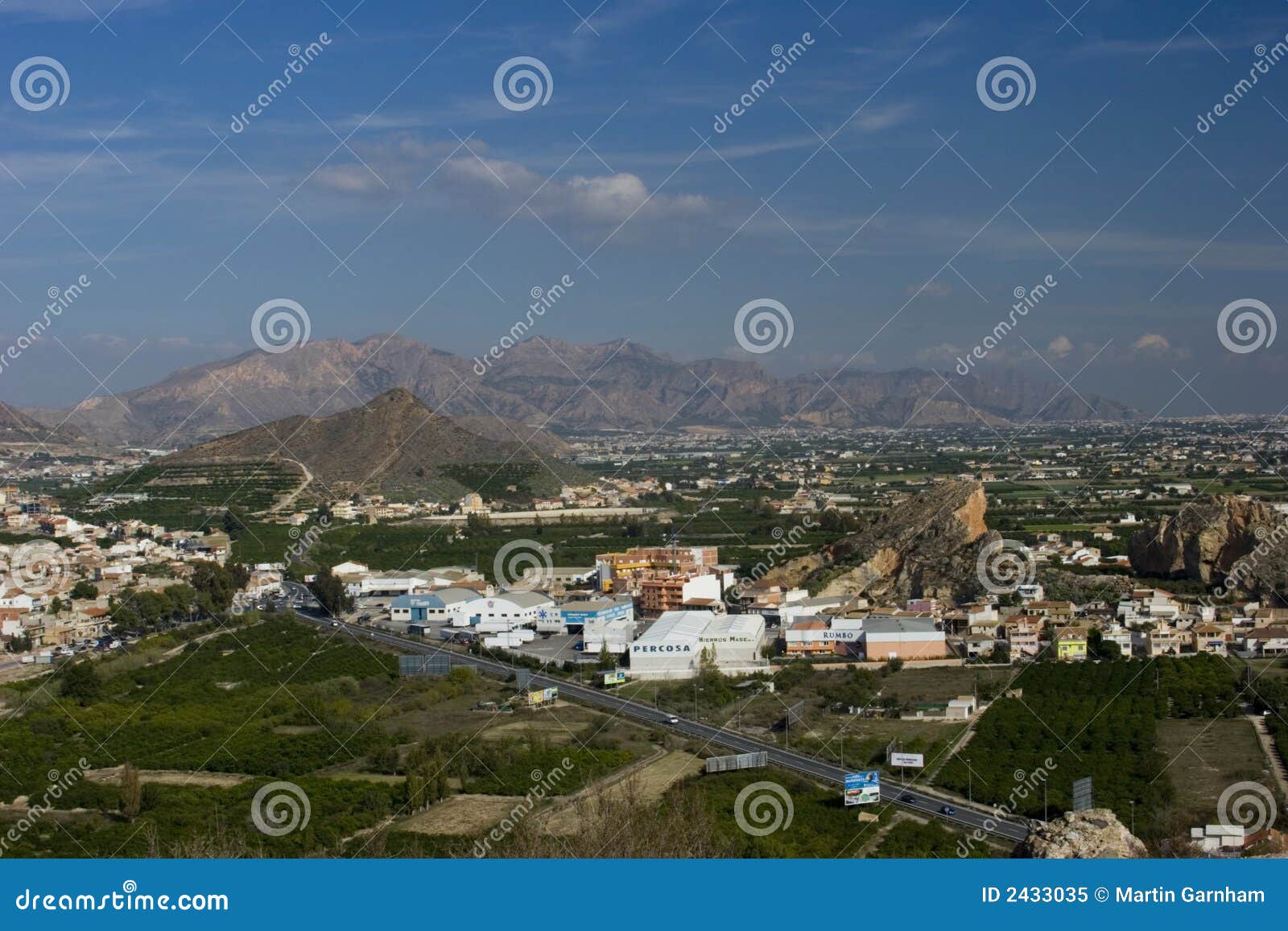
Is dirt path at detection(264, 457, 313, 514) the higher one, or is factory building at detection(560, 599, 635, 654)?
dirt path at detection(264, 457, 313, 514)

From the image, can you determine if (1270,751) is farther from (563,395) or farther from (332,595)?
(563,395)

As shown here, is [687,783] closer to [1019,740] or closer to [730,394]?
[1019,740]

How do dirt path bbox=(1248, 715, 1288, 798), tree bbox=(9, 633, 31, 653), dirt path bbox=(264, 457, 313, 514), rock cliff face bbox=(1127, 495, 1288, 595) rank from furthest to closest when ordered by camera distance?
dirt path bbox=(264, 457, 313, 514) < rock cliff face bbox=(1127, 495, 1288, 595) < tree bbox=(9, 633, 31, 653) < dirt path bbox=(1248, 715, 1288, 798)

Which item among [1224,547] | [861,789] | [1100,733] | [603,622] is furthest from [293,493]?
[861,789]

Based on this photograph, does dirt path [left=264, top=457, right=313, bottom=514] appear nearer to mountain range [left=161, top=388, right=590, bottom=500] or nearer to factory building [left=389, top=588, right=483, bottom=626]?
mountain range [left=161, top=388, right=590, bottom=500]

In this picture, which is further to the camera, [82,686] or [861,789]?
[82,686]

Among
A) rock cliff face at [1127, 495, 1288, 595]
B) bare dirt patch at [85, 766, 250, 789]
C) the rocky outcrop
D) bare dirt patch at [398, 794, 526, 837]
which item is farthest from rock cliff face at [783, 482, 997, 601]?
the rocky outcrop

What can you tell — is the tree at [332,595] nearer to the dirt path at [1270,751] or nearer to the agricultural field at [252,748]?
the agricultural field at [252,748]

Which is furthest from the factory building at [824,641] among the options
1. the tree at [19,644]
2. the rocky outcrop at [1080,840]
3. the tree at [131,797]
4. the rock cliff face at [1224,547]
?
the tree at [19,644]
